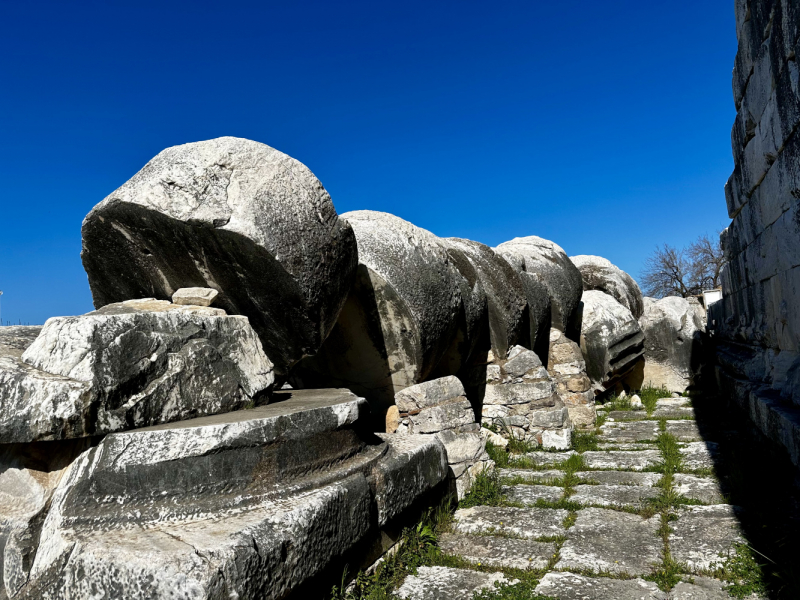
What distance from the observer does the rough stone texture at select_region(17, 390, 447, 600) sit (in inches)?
70.9

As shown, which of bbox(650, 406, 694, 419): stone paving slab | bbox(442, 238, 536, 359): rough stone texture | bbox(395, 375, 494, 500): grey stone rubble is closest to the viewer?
bbox(395, 375, 494, 500): grey stone rubble

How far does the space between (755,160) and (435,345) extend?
2.63 meters

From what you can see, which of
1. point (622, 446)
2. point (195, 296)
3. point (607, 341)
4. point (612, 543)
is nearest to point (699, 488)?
point (612, 543)

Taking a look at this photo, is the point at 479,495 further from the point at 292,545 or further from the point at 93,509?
the point at 93,509

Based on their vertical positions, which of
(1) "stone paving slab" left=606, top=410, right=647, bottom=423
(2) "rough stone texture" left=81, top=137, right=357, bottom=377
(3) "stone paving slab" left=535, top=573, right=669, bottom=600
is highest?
(2) "rough stone texture" left=81, top=137, right=357, bottom=377

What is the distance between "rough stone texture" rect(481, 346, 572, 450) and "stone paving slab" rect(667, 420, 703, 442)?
114 centimetres

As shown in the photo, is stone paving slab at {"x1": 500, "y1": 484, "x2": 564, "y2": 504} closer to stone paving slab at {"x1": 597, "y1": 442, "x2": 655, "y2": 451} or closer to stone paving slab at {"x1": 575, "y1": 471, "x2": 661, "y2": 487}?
stone paving slab at {"x1": 575, "y1": 471, "x2": 661, "y2": 487}

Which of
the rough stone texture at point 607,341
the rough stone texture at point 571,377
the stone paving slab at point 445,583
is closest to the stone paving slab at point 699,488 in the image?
the stone paving slab at point 445,583

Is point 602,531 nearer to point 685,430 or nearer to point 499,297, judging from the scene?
point 499,297

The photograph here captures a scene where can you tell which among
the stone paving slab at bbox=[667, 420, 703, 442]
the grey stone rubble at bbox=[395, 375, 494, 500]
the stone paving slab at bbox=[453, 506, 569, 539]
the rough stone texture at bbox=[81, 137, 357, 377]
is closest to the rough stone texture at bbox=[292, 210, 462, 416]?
the grey stone rubble at bbox=[395, 375, 494, 500]

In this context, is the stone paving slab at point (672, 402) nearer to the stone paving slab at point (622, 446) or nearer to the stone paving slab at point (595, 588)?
the stone paving slab at point (622, 446)

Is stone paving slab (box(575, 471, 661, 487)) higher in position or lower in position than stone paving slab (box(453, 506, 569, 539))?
higher

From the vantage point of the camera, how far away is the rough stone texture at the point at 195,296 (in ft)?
9.73

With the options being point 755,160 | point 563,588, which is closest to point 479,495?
point 563,588
